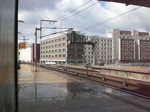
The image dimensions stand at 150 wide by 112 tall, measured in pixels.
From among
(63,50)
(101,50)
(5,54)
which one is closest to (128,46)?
(101,50)

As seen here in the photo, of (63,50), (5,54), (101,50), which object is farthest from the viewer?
(101,50)

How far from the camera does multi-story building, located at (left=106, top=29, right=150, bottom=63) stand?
114m

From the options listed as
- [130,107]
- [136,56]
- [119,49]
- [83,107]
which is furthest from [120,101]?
[136,56]

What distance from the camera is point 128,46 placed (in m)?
118

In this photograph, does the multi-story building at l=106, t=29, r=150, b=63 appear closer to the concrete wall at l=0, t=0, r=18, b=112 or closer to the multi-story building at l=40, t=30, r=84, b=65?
the multi-story building at l=40, t=30, r=84, b=65

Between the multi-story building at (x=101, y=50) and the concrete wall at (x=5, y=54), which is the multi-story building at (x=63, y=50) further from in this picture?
the concrete wall at (x=5, y=54)

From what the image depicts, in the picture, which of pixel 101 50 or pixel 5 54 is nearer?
pixel 5 54

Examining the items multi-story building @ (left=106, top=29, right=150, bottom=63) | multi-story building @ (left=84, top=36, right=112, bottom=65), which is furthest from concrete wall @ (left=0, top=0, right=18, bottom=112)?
multi-story building @ (left=106, top=29, right=150, bottom=63)

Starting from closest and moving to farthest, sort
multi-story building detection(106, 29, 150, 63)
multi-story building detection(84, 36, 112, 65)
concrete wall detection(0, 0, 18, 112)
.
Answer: concrete wall detection(0, 0, 18, 112) < multi-story building detection(84, 36, 112, 65) < multi-story building detection(106, 29, 150, 63)

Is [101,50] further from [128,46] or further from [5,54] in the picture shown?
[5,54]

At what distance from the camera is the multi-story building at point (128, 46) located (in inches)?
4503

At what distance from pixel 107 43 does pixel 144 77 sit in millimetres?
92073

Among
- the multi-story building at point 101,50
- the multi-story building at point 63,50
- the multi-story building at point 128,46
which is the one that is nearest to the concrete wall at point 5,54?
the multi-story building at point 63,50

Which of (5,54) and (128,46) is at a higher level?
Answer: (128,46)
